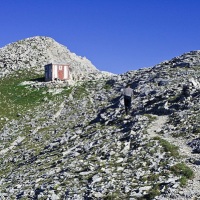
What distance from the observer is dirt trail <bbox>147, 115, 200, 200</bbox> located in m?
16.8

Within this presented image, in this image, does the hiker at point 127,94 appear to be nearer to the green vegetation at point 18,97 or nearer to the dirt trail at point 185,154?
the dirt trail at point 185,154

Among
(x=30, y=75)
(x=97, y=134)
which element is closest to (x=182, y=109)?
(x=97, y=134)

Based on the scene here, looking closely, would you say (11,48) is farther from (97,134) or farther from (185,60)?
(97,134)

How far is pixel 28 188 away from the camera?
77.4 ft

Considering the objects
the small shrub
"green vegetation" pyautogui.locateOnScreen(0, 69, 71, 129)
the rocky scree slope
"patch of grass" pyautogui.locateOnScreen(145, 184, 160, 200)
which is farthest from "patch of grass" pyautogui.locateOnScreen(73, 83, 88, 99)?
"patch of grass" pyautogui.locateOnScreen(145, 184, 160, 200)

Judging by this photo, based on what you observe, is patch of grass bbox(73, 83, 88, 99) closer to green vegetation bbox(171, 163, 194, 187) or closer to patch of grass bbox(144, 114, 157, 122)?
patch of grass bbox(144, 114, 157, 122)

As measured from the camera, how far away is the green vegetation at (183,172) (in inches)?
715

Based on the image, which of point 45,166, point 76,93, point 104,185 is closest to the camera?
point 104,185

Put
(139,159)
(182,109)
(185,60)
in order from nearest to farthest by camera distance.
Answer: (139,159)
(182,109)
(185,60)

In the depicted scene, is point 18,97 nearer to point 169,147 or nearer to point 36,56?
point 36,56

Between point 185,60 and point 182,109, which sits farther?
point 185,60

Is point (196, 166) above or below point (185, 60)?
below

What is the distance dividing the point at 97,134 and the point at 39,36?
94376 mm

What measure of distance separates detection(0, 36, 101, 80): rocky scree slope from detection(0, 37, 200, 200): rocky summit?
109 ft
